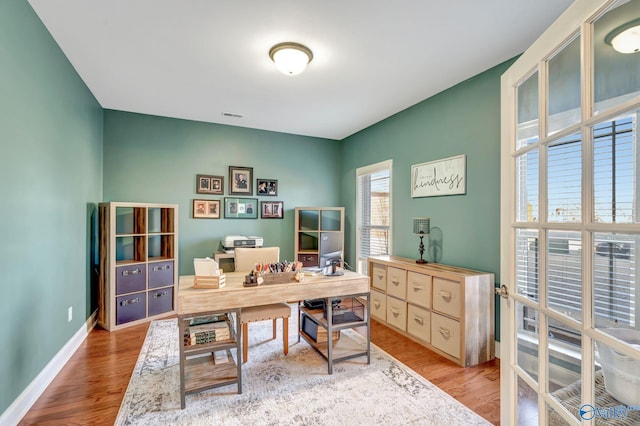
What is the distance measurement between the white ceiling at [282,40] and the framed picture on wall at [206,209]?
1415 millimetres

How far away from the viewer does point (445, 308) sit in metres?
2.74

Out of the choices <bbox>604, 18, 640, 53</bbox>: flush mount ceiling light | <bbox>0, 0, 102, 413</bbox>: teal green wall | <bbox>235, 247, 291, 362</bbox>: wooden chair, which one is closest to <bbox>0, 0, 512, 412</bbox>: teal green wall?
<bbox>0, 0, 102, 413</bbox>: teal green wall

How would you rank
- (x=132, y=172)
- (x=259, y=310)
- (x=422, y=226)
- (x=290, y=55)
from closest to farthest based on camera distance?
1. (x=290, y=55)
2. (x=259, y=310)
3. (x=422, y=226)
4. (x=132, y=172)

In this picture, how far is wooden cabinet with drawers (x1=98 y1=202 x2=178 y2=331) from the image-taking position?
11.0 feet

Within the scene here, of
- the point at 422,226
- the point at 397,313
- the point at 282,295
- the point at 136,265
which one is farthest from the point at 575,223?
the point at 136,265

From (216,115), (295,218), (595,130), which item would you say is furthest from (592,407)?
(216,115)

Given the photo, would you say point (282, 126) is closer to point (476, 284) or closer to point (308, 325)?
point (308, 325)

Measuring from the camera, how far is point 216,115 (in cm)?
414

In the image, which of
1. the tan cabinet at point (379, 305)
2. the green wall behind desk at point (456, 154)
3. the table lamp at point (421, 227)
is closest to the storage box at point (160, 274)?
the tan cabinet at point (379, 305)

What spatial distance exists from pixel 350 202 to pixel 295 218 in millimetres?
1002

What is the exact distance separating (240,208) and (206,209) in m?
0.50

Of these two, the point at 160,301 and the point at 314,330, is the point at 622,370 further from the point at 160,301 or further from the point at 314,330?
the point at 160,301

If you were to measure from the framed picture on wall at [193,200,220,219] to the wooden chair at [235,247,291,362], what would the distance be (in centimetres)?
147

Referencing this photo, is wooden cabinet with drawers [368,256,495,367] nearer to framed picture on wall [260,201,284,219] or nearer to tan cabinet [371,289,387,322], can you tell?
tan cabinet [371,289,387,322]
